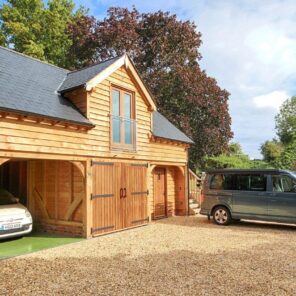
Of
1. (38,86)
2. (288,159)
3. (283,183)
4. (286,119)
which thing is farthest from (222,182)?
(286,119)

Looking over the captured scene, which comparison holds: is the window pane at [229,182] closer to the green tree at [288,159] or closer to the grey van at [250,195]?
the grey van at [250,195]

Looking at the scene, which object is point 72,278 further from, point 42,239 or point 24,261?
point 42,239

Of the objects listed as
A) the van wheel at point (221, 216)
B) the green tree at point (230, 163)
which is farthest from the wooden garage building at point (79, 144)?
the green tree at point (230, 163)

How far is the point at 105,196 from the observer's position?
1001cm

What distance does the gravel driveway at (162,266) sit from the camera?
205 inches

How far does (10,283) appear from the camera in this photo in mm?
5562

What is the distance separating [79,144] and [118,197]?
2.33 m

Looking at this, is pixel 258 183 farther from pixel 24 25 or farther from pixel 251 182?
pixel 24 25

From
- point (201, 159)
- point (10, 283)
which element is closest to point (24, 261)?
point (10, 283)

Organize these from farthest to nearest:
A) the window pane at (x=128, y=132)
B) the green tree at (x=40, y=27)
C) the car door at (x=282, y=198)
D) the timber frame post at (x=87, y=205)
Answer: the green tree at (x=40, y=27) < the window pane at (x=128, y=132) < the car door at (x=282, y=198) < the timber frame post at (x=87, y=205)

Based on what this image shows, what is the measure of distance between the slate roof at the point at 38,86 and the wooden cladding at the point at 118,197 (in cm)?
168

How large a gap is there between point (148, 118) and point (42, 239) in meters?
5.60

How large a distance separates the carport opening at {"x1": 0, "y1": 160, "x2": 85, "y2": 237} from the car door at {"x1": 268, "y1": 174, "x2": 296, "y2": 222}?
5.99m

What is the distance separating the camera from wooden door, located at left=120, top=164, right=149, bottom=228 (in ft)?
35.6
